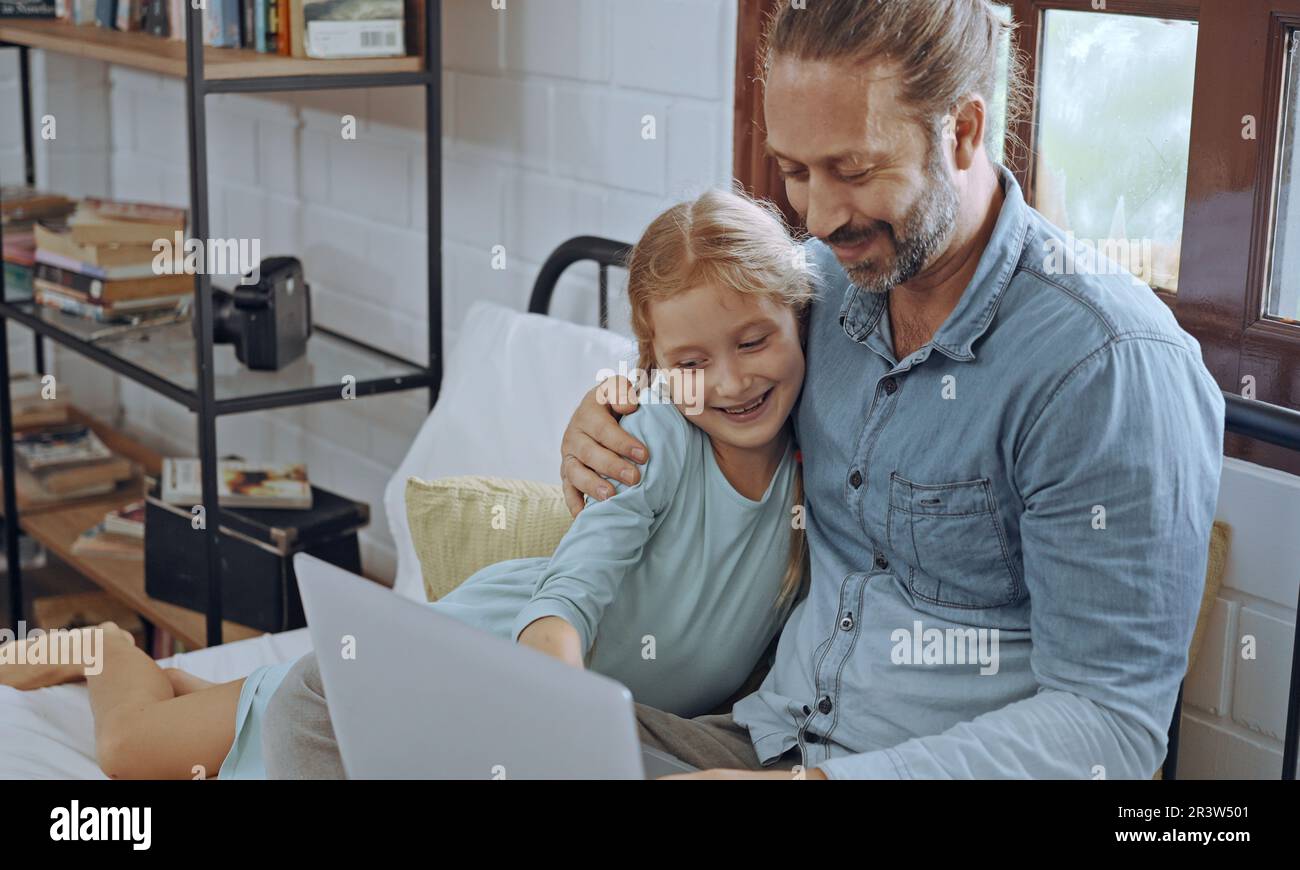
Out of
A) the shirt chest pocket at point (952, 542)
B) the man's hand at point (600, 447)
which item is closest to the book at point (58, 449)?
the man's hand at point (600, 447)

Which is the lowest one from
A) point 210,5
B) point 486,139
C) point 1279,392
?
point 1279,392

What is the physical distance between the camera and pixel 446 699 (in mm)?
978

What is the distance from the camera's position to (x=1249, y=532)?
1430 millimetres

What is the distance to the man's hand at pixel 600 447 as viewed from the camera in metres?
1.36

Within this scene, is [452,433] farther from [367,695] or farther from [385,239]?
[367,695]

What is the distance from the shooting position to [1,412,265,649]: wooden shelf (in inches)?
91.7

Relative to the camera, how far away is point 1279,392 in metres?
1.46

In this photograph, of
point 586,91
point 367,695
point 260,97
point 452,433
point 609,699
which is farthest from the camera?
point 260,97
